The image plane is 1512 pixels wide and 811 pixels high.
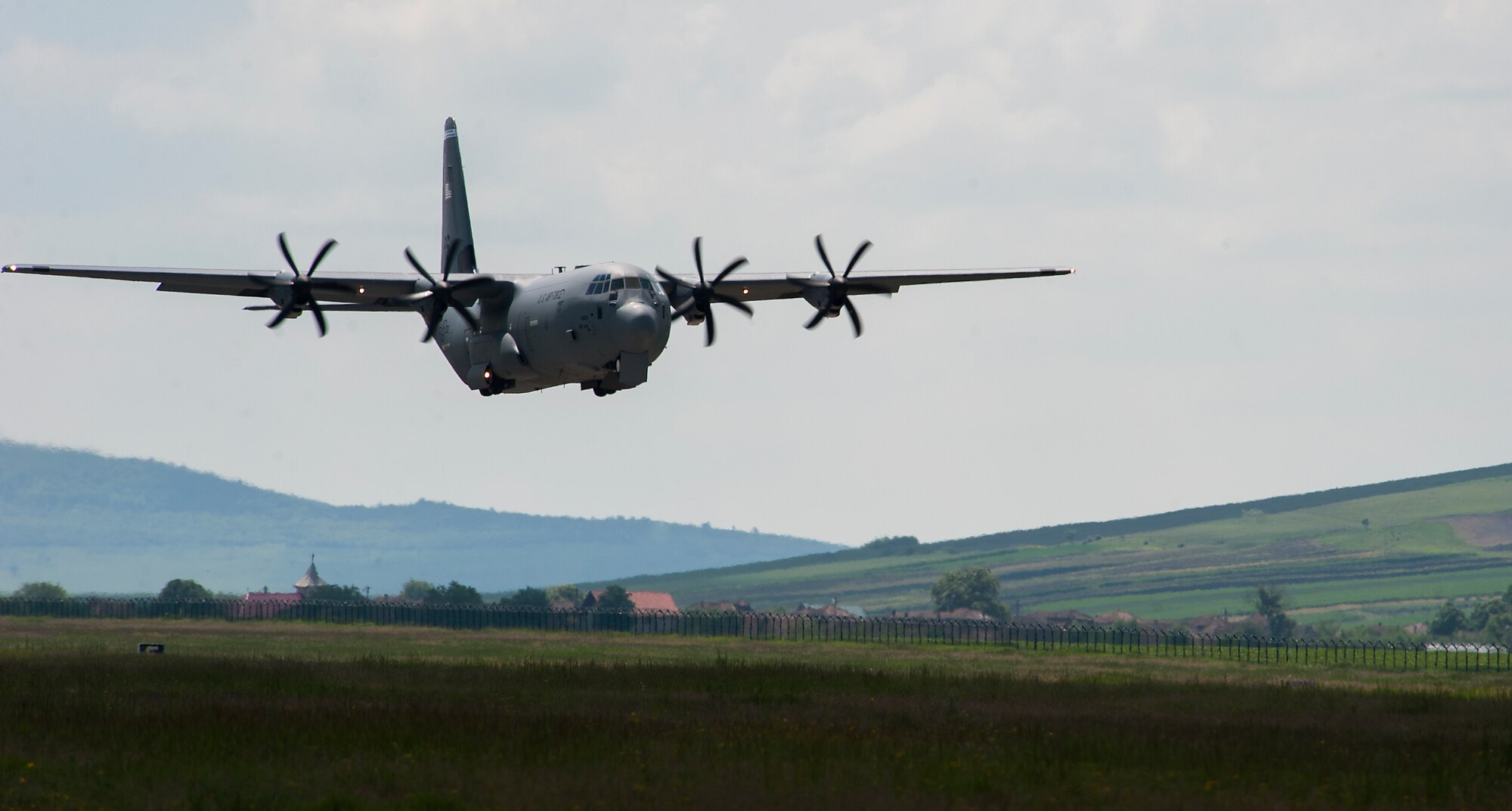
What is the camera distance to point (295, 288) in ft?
176

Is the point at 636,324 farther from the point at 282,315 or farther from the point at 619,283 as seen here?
the point at 282,315

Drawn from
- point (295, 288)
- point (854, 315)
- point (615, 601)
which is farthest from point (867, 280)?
point (615, 601)

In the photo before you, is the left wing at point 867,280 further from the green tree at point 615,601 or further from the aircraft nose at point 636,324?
the green tree at point 615,601

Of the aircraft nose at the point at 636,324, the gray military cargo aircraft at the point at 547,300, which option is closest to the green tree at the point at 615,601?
the gray military cargo aircraft at the point at 547,300

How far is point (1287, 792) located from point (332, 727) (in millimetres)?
17786

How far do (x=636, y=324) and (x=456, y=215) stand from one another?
78.4ft

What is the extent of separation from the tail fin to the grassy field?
813 inches

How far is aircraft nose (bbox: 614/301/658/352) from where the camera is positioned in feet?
163

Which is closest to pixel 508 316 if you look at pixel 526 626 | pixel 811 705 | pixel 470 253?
pixel 470 253

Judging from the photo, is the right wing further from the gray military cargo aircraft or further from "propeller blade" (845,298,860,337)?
"propeller blade" (845,298,860,337)

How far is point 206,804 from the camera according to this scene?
2292 cm

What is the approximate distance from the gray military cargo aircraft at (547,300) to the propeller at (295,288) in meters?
0.04

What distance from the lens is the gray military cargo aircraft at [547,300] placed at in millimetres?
50906

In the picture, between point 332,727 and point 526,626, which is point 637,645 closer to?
point 526,626
